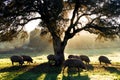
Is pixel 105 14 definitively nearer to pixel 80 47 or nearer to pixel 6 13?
pixel 6 13

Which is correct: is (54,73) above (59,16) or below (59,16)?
below

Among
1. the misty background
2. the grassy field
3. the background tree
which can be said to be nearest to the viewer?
the grassy field

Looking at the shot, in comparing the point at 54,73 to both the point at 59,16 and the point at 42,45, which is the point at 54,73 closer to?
the point at 59,16

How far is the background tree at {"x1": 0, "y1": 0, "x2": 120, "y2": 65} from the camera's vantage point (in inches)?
1387

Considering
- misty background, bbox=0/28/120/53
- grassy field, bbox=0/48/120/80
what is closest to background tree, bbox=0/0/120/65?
grassy field, bbox=0/48/120/80

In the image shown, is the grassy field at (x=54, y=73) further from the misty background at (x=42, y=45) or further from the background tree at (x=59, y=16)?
the misty background at (x=42, y=45)

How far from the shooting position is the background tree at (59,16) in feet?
116

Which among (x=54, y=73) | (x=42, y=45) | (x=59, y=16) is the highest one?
(x=59, y=16)

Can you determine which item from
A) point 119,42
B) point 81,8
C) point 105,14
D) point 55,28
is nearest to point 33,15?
point 55,28

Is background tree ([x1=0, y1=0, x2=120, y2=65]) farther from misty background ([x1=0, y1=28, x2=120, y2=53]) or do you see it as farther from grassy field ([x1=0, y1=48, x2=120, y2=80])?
misty background ([x1=0, y1=28, x2=120, y2=53])

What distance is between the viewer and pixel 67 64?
31203 millimetres

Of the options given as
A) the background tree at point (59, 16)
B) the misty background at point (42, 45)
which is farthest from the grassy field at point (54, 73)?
the misty background at point (42, 45)

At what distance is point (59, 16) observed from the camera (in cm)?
3434

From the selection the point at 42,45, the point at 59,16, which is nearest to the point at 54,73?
the point at 59,16
